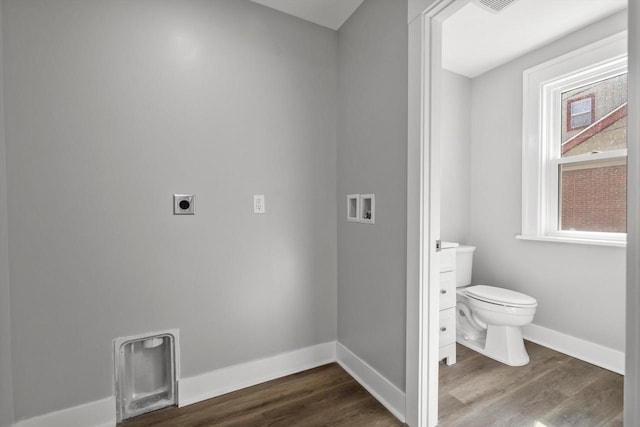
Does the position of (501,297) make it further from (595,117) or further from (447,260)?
(595,117)

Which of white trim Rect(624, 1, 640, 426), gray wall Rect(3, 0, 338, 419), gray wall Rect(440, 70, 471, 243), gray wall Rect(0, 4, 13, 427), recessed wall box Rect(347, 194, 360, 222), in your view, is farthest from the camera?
gray wall Rect(440, 70, 471, 243)

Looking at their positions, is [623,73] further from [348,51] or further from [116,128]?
[116,128]

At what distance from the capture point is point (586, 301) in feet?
7.15

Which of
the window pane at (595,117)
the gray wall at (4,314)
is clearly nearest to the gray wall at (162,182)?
the gray wall at (4,314)

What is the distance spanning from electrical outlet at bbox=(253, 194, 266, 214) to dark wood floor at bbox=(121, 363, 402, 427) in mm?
1094

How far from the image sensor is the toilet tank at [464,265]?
2617 mm

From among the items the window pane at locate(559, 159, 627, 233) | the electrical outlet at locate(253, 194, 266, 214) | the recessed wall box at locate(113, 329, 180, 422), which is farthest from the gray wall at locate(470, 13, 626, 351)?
the recessed wall box at locate(113, 329, 180, 422)

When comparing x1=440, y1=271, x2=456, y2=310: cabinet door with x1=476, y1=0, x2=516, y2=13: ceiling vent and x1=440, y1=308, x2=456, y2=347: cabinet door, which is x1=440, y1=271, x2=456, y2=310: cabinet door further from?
x1=476, y1=0, x2=516, y2=13: ceiling vent

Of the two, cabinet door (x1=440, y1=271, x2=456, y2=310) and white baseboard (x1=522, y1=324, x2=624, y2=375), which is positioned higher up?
cabinet door (x1=440, y1=271, x2=456, y2=310)

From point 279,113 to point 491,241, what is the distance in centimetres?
225

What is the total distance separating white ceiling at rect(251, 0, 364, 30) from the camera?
6.07ft

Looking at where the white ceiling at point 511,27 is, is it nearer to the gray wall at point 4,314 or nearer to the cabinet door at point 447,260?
the cabinet door at point 447,260

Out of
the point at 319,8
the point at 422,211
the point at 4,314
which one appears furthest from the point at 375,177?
the point at 4,314

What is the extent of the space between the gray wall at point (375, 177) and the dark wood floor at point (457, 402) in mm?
265
